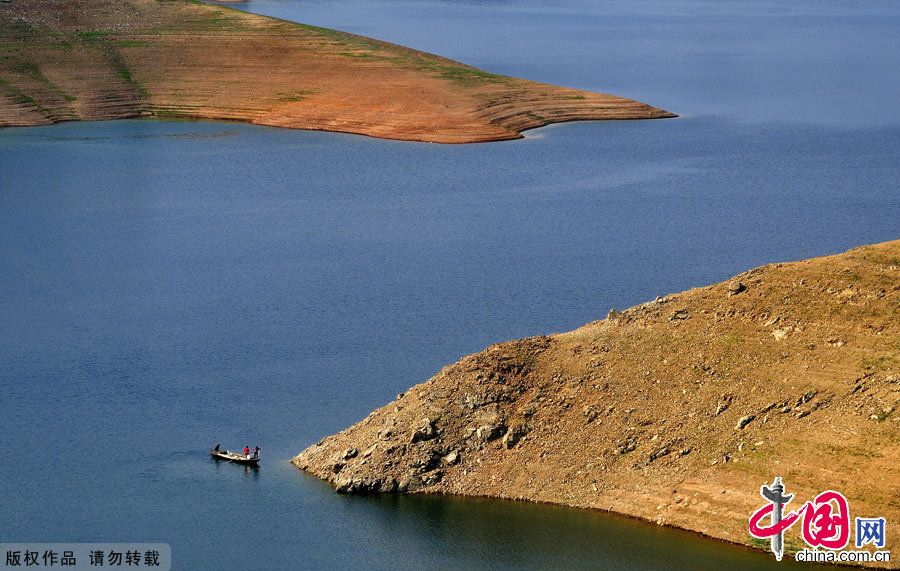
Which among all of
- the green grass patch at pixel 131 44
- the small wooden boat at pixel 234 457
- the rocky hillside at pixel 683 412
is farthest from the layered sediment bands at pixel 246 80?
the rocky hillside at pixel 683 412

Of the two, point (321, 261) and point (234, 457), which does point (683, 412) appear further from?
point (321, 261)

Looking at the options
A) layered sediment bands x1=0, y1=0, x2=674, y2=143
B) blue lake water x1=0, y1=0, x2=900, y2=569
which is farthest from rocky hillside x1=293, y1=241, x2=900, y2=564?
layered sediment bands x1=0, y1=0, x2=674, y2=143

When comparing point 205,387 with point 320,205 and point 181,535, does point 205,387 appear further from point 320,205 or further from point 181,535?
point 320,205

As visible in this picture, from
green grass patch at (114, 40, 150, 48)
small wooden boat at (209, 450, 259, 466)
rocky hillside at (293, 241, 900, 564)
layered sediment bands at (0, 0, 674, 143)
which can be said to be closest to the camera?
rocky hillside at (293, 241, 900, 564)

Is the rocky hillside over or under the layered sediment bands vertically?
under

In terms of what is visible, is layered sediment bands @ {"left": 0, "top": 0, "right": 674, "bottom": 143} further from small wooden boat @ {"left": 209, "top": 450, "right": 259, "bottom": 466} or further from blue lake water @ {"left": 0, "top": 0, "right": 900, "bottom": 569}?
small wooden boat @ {"left": 209, "top": 450, "right": 259, "bottom": 466}

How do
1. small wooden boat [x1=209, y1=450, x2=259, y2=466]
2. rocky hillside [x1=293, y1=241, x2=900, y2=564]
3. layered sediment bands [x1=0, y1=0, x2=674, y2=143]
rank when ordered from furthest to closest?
1. layered sediment bands [x1=0, y1=0, x2=674, y2=143]
2. small wooden boat [x1=209, y1=450, x2=259, y2=466]
3. rocky hillside [x1=293, y1=241, x2=900, y2=564]

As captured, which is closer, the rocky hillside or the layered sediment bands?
the rocky hillside

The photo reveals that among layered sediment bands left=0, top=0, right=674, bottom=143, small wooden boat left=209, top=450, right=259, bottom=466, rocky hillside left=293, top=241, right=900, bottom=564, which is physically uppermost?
layered sediment bands left=0, top=0, right=674, bottom=143
